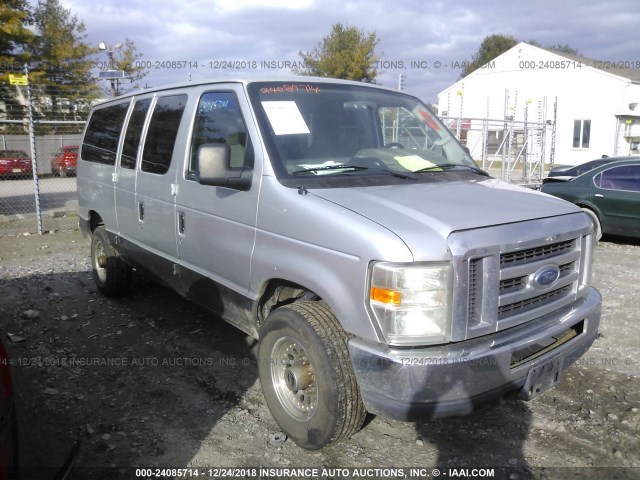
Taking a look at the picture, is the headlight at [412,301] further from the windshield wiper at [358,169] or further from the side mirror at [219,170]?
the side mirror at [219,170]

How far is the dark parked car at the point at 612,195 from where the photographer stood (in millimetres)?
9172

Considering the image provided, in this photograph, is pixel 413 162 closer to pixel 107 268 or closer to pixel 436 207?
pixel 436 207

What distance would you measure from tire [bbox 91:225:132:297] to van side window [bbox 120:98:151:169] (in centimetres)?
113

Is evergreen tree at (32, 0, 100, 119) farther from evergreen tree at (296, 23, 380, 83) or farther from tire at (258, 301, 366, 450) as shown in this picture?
tire at (258, 301, 366, 450)

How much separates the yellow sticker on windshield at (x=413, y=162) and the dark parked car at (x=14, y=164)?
1818cm

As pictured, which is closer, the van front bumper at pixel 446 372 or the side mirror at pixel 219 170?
the van front bumper at pixel 446 372

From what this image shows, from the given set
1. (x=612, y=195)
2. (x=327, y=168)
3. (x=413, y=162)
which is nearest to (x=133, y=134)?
(x=327, y=168)

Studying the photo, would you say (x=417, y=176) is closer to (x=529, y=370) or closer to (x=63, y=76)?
(x=529, y=370)

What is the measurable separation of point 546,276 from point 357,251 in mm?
1123

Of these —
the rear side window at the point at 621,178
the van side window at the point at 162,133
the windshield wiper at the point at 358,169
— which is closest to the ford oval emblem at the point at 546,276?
the windshield wiper at the point at 358,169

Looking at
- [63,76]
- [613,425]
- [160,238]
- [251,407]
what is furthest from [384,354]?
[63,76]

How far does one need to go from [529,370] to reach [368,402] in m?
0.89

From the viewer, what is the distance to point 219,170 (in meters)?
3.43

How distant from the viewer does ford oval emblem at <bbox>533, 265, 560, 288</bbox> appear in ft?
9.72
